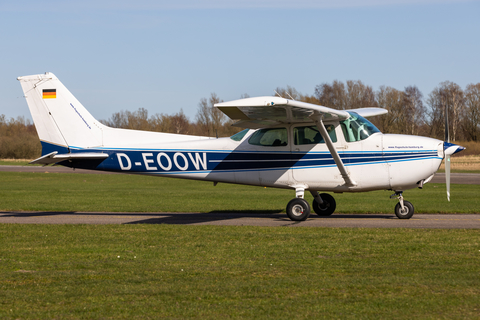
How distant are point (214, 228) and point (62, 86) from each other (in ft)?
22.5

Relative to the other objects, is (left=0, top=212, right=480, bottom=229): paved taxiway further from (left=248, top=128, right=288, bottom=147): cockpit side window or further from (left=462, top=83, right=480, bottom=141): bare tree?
(left=462, top=83, right=480, bottom=141): bare tree

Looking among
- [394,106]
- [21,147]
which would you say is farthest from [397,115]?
[21,147]

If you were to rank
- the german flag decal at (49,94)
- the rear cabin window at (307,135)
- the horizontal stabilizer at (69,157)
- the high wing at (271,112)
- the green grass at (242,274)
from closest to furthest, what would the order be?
the green grass at (242,274)
the high wing at (271,112)
the rear cabin window at (307,135)
the horizontal stabilizer at (69,157)
the german flag decal at (49,94)

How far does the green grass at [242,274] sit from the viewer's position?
209 inches

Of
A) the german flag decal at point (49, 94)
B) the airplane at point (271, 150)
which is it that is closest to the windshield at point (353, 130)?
the airplane at point (271, 150)

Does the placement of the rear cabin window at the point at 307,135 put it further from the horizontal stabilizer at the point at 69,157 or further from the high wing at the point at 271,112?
the horizontal stabilizer at the point at 69,157

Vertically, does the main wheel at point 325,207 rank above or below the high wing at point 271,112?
below

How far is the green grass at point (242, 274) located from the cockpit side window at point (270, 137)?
3.26 meters

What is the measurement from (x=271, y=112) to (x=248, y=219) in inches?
137

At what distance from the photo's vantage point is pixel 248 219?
13.8 m

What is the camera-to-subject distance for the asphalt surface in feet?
40.0

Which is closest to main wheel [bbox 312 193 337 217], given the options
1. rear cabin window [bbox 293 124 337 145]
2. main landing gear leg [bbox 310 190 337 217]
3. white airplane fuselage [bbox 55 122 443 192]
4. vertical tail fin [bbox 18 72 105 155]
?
main landing gear leg [bbox 310 190 337 217]

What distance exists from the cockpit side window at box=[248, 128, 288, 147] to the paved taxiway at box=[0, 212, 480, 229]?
2.08 metres

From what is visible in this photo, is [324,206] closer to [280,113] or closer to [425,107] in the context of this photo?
[280,113]
